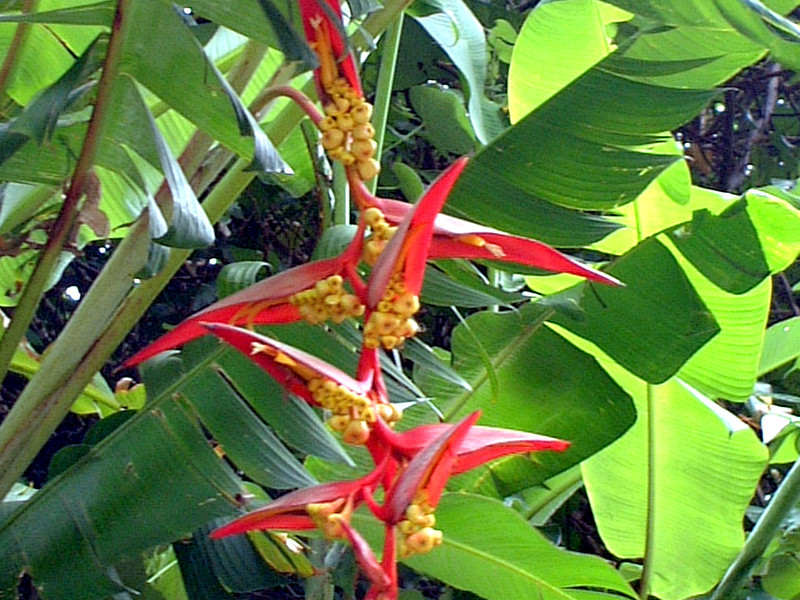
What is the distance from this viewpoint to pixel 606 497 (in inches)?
31.0

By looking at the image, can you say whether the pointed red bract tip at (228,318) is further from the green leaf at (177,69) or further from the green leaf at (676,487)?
the green leaf at (676,487)

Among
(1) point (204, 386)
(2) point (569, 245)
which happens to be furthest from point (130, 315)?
(2) point (569, 245)

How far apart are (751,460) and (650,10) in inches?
16.6

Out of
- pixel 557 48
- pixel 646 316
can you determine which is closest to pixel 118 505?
pixel 646 316

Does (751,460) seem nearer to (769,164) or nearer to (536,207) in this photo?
(536,207)

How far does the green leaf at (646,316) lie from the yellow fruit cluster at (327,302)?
0.31 m

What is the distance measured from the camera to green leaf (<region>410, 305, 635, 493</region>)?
0.65m

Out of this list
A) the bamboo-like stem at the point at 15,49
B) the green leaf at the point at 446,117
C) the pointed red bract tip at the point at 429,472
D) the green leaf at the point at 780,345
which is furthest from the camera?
the green leaf at the point at 780,345

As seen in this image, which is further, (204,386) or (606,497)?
(606,497)

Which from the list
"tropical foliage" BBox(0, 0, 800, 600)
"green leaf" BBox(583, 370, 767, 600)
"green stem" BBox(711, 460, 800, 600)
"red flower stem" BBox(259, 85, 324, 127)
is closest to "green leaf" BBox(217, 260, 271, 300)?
"tropical foliage" BBox(0, 0, 800, 600)

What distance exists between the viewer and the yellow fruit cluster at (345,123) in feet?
1.08

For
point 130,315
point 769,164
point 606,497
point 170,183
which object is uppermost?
point 170,183

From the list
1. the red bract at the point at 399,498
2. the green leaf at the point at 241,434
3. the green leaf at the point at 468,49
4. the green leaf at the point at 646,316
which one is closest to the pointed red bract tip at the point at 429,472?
the red bract at the point at 399,498

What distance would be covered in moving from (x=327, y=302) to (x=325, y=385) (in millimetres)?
33
